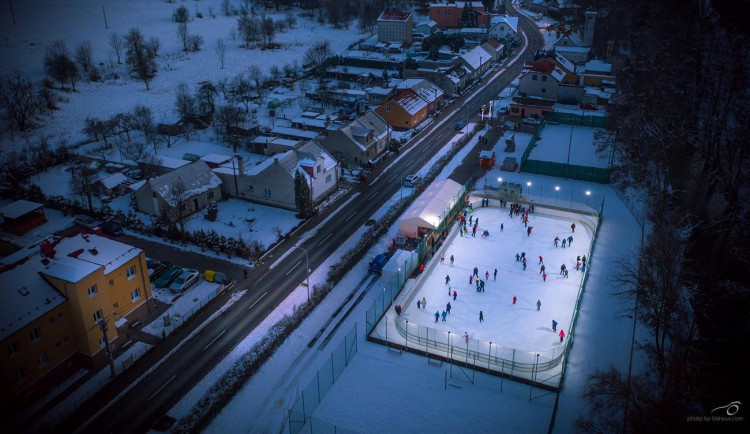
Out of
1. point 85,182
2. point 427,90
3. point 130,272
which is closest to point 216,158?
point 85,182

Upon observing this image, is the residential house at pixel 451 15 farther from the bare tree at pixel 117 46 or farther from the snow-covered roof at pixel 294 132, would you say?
the snow-covered roof at pixel 294 132

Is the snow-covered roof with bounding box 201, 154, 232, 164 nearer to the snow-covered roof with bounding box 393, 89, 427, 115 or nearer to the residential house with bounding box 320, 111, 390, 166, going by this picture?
the residential house with bounding box 320, 111, 390, 166

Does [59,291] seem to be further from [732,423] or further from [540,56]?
[540,56]

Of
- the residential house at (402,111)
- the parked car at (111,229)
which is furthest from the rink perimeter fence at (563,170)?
the parked car at (111,229)

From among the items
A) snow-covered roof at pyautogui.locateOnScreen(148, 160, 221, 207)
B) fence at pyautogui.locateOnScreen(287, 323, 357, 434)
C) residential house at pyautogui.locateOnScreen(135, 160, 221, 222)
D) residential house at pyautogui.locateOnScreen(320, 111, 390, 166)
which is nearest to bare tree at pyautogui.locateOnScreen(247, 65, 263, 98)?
residential house at pyautogui.locateOnScreen(320, 111, 390, 166)

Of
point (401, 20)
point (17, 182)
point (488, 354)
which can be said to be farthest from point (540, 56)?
point (17, 182)

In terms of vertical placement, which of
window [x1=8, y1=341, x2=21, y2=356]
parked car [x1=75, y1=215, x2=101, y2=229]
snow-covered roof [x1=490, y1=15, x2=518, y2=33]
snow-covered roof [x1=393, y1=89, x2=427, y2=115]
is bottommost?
parked car [x1=75, y1=215, x2=101, y2=229]

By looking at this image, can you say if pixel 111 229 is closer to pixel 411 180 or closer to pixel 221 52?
pixel 411 180
